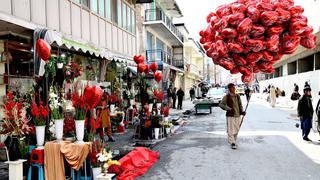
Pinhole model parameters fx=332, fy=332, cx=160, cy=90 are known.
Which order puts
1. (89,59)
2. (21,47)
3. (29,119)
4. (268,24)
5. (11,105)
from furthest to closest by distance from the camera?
(89,59) < (21,47) < (29,119) < (11,105) < (268,24)

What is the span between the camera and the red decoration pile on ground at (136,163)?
6973 millimetres

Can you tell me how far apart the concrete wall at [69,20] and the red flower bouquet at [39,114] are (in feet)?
11.0

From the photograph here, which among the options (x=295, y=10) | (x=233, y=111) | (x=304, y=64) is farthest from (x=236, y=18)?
(x=304, y=64)

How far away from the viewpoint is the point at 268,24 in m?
5.43

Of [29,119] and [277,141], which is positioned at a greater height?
[29,119]

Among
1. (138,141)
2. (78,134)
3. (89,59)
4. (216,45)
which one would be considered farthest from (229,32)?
(89,59)

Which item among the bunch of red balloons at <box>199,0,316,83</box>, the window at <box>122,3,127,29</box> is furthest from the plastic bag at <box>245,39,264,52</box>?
the window at <box>122,3,127,29</box>

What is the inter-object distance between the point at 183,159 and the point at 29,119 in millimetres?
4012

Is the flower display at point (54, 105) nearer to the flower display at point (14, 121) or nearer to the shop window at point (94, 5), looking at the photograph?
the flower display at point (14, 121)

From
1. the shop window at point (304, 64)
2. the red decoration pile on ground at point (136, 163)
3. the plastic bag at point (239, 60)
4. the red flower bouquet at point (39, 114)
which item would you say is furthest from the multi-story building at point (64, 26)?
the shop window at point (304, 64)

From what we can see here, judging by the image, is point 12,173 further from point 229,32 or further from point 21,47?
point 21,47

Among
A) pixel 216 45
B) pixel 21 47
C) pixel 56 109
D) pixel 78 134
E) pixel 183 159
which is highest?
pixel 21 47

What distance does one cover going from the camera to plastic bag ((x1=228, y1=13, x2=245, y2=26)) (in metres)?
5.47

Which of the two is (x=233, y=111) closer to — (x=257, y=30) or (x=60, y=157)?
(x=257, y=30)
